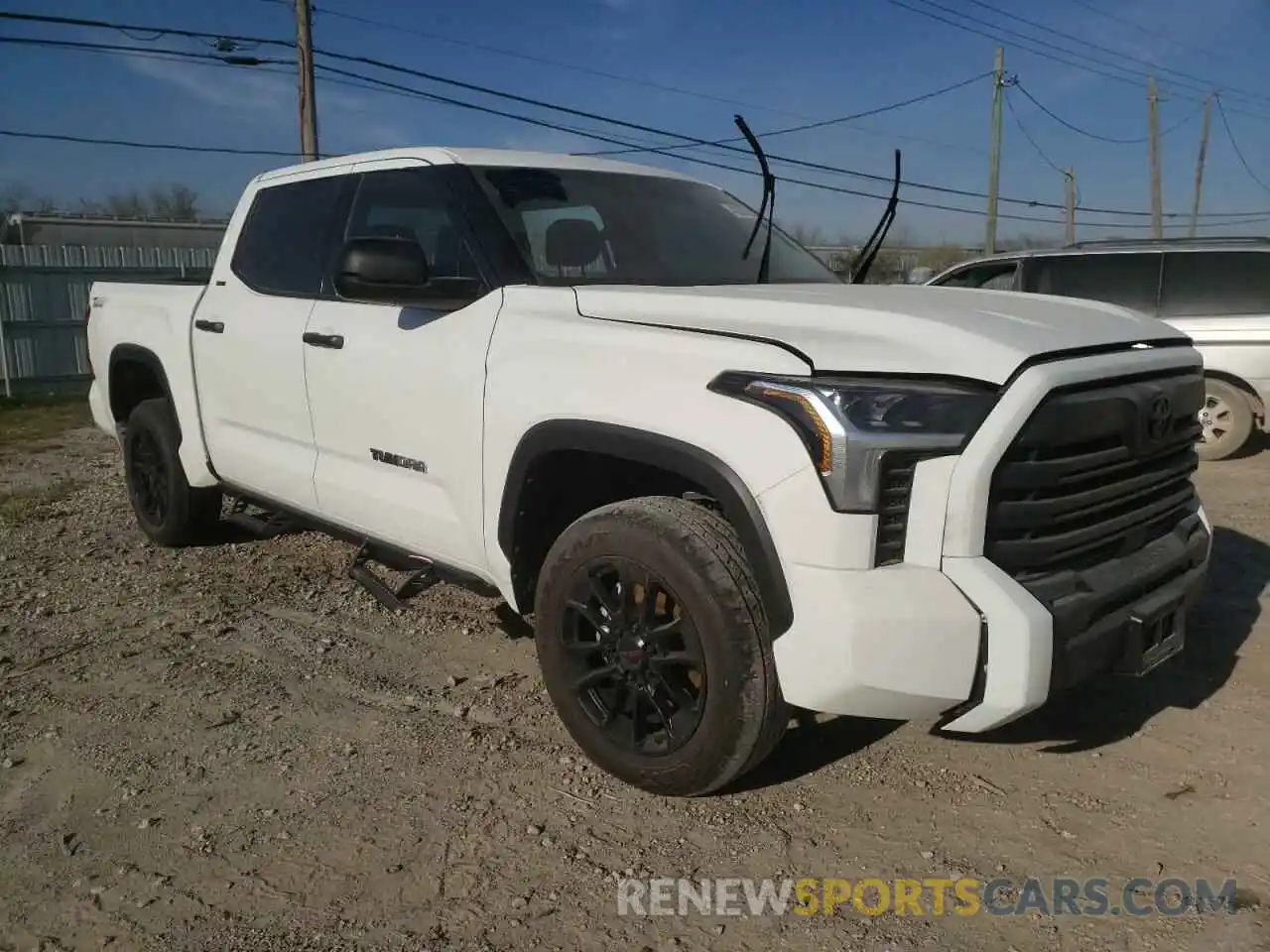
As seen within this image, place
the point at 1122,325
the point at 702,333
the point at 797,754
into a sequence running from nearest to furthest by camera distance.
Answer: the point at 702,333, the point at 1122,325, the point at 797,754

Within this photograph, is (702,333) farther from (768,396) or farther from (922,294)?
(922,294)

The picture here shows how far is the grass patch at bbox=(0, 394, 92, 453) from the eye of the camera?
37.0 ft

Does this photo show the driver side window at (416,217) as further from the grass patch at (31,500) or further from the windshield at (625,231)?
the grass patch at (31,500)

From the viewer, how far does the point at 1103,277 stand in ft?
30.7

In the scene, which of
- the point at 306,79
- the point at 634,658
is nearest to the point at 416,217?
the point at 634,658

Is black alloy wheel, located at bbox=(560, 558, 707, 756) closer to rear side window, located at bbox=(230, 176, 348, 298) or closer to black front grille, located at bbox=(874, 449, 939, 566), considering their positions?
black front grille, located at bbox=(874, 449, 939, 566)

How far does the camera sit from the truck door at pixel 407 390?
3436 mm

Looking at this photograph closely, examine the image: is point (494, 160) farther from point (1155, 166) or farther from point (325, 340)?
point (1155, 166)

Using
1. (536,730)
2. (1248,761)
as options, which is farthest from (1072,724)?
(536,730)

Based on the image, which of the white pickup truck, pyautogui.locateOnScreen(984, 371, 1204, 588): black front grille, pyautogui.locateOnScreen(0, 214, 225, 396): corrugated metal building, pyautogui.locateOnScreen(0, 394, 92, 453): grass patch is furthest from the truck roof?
pyautogui.locateOnScreen(0, 214, 225, 396): corrugated metal building

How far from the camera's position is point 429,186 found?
3.83 m

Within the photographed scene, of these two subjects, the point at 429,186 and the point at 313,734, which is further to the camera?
the point at 429,186

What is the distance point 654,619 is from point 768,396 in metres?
0.74

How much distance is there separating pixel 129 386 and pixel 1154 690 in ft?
17.2
